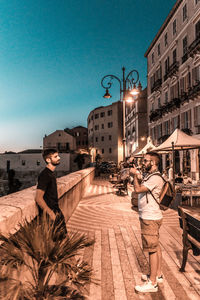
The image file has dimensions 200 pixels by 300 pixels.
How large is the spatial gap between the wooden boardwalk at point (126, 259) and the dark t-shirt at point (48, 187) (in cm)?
121

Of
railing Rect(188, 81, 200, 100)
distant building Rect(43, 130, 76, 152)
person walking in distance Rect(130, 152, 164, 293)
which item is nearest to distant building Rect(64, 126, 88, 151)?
distant building Rect(43, 130, 76, 152)

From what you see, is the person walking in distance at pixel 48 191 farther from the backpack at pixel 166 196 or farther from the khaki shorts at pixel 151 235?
the backpack at pixel 166 196

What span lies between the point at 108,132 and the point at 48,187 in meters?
66.9

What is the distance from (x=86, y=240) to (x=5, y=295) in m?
0.83

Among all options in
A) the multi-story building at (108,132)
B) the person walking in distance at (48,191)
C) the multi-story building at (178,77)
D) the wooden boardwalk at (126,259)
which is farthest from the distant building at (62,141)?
the person walking in distance at (48,191)

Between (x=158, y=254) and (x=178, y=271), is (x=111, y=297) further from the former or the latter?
(x=178, y=271)

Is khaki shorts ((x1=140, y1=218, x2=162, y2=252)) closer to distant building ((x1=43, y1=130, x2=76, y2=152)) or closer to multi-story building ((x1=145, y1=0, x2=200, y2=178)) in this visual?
multi-story building ((x1=145, y1=0, x2=200, y2=178))

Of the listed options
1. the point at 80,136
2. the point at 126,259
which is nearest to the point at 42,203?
the point at 126,259

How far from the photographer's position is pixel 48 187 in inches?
124

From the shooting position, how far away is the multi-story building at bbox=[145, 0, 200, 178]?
21.5 meters

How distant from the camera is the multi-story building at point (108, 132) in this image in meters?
67.1

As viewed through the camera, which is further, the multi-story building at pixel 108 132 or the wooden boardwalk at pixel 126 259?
the multi-story building at pixel 108 132

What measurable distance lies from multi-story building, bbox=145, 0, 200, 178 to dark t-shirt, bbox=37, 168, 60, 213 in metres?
16.3

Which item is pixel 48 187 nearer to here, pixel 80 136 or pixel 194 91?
pixel 194 91
